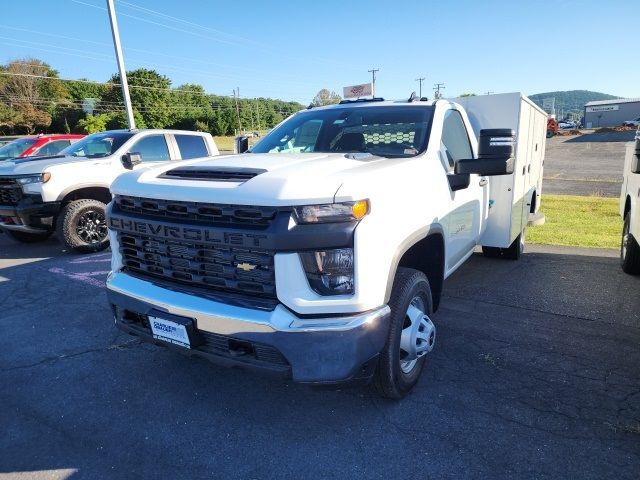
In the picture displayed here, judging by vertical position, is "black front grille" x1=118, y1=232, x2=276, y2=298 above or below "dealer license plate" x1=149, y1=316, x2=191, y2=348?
above

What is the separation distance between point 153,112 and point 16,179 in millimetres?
78270

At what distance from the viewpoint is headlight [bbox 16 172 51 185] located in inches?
258

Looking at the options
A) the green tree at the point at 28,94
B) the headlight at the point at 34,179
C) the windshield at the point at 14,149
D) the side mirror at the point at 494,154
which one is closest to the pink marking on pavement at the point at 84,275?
the headlight at the point at 34,179

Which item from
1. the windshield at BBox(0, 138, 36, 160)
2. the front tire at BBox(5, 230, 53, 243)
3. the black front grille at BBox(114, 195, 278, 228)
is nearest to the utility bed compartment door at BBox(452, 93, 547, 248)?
the black front grille at BBox(114, 195, 278, 228)

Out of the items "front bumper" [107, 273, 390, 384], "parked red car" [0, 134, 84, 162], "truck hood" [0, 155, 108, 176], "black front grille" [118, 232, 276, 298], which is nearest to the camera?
"front bumper" [107, 273, 390, 384]

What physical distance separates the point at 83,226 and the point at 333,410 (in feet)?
18.9

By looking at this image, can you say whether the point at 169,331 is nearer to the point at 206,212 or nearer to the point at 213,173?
the point at 206,212

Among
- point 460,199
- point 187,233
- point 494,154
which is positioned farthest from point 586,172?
point 187,233

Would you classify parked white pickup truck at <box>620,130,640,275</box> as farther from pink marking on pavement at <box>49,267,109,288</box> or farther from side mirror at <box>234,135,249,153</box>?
pink marking on pavement at <box>49,267,109,288</box>

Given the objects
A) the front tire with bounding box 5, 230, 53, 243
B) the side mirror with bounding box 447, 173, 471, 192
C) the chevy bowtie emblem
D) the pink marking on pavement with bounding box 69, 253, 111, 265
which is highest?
the side mirror with bounding box 447, 173, 471, 192

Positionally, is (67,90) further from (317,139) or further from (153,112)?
(317,139)

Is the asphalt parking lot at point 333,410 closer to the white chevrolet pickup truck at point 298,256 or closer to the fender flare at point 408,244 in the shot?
the white chevrolet pickup truck at point 298,256

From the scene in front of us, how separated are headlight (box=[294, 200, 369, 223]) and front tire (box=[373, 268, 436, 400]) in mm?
677

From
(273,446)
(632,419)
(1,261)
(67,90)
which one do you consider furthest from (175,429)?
(67,90)
